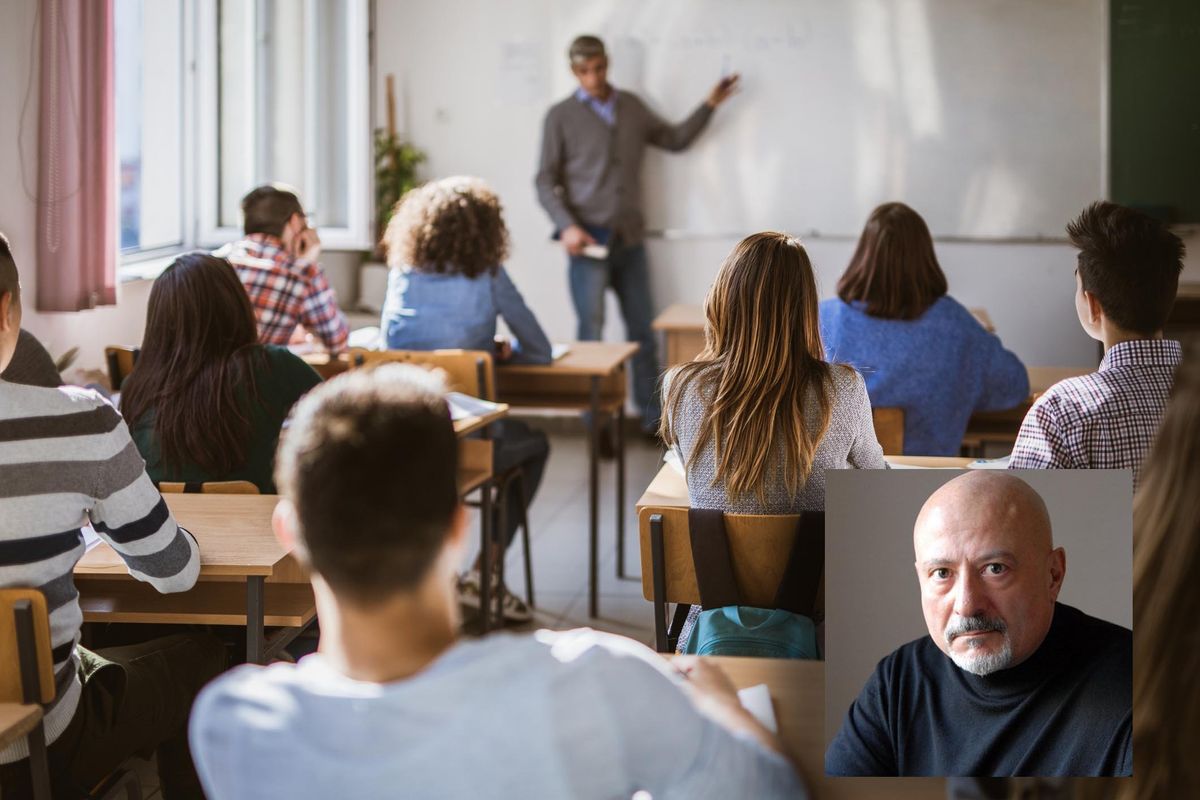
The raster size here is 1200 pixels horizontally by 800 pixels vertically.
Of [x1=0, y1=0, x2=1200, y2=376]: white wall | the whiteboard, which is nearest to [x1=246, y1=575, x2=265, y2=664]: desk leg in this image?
[x1=0, y1=0, x2=1200, y2=376]: white wall

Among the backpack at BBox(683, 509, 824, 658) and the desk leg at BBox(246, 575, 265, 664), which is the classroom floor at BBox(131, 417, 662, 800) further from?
the backpack at BBox(683, 509, 824, 658)

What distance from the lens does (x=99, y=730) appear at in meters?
Result: 2.06

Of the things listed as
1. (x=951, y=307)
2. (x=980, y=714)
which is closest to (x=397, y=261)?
(x=951, y=307)

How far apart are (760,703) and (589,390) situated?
2818mm

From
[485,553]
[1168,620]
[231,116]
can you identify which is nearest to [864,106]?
[231,116]

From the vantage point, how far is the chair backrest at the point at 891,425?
2.85 m

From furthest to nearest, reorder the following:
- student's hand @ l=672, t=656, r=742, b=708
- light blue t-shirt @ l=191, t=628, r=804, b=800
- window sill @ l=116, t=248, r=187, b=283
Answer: window sill @ l=116, t=248, r=187, b=283 → student's hand @ l=672, t=656, r=742, b=708 → light blue t-shirt @ l=191, t=628, r=804, b=800

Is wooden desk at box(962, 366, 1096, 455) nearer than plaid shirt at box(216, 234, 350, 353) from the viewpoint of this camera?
Yes

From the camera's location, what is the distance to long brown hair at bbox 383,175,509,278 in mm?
4035

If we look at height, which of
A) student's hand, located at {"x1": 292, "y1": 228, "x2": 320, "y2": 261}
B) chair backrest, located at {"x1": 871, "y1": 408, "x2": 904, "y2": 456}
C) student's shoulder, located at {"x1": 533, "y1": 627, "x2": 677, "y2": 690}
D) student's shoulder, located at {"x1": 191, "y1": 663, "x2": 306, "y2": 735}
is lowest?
student's shoulder, located at {"x1": 191, "y1": 663, "x2": 306, "y2": 735}

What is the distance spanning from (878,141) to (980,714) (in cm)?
507

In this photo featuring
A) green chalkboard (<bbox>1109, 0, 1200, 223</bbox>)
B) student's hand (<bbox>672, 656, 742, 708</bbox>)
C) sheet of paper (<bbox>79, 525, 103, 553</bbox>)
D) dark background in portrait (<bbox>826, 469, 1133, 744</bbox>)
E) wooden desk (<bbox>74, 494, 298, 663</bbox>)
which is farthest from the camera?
green chalkboard (<bbox>1109, 0, 1200, 223</bbox>)

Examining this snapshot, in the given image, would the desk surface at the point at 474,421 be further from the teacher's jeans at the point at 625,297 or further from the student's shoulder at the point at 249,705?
the teacher's jeans at the point at 625,297

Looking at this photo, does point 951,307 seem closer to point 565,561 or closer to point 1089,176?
point 565,561
